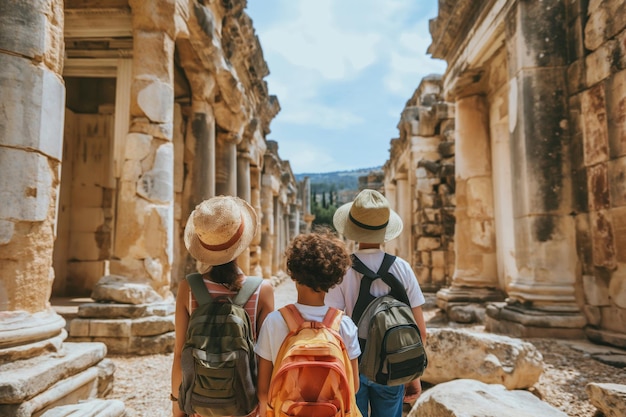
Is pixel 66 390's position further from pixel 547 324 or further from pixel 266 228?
pixel 266 228

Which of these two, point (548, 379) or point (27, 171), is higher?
point (27, 171)

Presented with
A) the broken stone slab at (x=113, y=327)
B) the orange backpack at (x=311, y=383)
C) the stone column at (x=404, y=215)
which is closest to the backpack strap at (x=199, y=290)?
the orange backpack at (x=311, y=383)

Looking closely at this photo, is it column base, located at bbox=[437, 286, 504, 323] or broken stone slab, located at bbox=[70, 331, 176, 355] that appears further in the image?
column base, located at bbox=[437, 286, 504, 323]

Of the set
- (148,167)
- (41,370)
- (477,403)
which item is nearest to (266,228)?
(148,167)

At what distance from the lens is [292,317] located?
1823 millimetres

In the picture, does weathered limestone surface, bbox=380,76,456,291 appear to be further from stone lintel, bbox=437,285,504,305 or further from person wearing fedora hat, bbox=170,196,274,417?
person wearing fedora hat, bbox=170,196,274,417

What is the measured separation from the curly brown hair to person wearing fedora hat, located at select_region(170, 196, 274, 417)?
0.93ft

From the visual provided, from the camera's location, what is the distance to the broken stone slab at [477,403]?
2.71m

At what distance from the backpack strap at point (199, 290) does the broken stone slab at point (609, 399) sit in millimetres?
2912

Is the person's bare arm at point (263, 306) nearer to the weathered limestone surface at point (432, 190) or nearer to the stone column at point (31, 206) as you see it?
the stone column at point (31, 206)

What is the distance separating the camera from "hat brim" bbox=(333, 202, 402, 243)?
96.7 inches

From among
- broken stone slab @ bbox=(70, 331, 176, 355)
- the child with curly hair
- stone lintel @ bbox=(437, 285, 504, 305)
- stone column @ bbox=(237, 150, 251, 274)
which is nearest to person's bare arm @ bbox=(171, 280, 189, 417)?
the child with curly hair

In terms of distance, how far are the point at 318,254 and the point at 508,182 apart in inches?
297

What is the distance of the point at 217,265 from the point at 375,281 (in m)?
0.84
